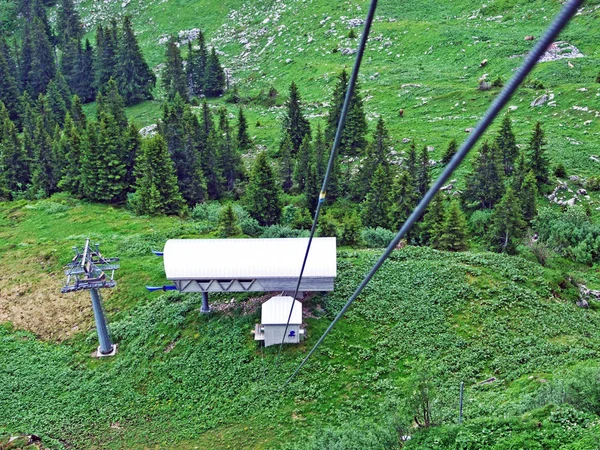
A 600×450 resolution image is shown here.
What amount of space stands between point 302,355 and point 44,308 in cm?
2100

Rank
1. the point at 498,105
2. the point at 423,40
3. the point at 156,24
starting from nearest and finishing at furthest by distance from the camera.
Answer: the point at 498,105 < the point at 423,40 < the point at 156,24

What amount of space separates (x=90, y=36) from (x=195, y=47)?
36100 millimetres

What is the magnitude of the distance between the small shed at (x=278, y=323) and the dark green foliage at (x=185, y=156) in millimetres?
35789

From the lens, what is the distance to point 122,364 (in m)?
30.3

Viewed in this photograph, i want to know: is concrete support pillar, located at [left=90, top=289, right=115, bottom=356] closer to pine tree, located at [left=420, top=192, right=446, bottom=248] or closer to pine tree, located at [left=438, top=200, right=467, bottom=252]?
pine tree, located at [left=420, top=192, right=446, bottom=248]

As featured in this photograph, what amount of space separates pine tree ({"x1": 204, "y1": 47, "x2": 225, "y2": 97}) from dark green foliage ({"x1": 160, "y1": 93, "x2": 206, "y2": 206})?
1306 inches

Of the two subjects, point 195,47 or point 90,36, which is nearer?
point 195,47

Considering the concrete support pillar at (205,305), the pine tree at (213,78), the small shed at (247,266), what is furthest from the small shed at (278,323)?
the pine tree at (213,78)

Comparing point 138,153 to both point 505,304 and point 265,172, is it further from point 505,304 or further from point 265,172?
point 505,304

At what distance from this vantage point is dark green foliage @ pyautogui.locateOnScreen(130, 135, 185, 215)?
180ft

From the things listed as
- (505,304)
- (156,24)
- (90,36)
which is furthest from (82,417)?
(90,36)

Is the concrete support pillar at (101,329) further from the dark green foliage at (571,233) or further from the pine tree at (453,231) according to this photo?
the dark green foliage at (571,233)

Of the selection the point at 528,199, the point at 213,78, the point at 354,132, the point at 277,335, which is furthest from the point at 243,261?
the point at 213,78

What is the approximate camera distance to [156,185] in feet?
183
